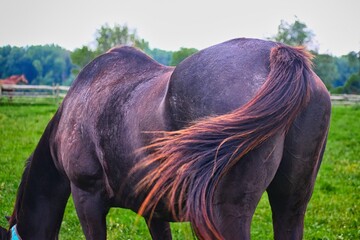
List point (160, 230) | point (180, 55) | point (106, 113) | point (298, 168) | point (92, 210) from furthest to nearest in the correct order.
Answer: point (180, 55)
point (160, 230)
point (92, 210)
point (106, 113)
point (298, 168)

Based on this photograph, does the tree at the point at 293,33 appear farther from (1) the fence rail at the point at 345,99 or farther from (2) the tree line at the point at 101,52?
(1) the fence rail at the point at 345,99

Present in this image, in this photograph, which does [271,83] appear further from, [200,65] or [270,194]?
[270,194]

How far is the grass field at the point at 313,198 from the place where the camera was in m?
5.53

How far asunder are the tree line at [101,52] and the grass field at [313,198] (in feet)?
103

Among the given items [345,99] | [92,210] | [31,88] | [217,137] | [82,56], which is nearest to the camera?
[217,137]

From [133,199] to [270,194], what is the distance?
98 centimetres

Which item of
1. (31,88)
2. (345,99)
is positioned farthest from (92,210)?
(345,99)

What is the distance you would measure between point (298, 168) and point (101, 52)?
45681mm

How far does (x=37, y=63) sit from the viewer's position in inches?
2034

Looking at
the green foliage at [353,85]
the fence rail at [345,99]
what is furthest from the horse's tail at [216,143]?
the green foliage at [353,85]

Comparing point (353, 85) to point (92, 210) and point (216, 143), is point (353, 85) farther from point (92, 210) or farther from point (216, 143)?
point (216, 143)

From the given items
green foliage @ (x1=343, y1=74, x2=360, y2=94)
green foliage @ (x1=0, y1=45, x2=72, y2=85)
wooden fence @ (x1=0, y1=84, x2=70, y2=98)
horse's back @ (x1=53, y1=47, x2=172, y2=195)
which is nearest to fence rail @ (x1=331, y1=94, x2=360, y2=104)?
wooden fence @ (x1=0, y1=84, x2=70, y2=98)

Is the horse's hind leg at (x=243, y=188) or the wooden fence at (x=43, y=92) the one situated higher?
the horse's hind leg at (x=243, y=188)

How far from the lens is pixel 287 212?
9.00 ft
